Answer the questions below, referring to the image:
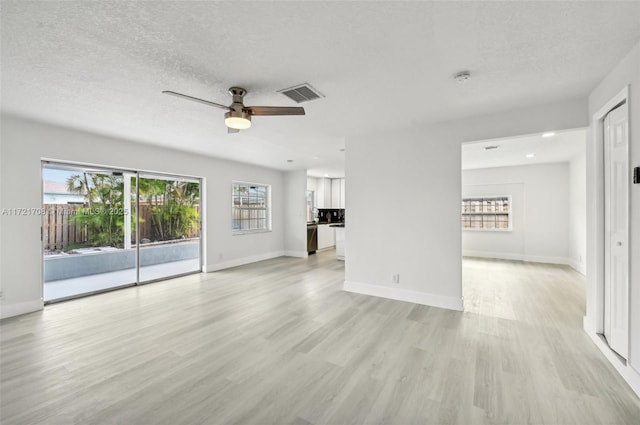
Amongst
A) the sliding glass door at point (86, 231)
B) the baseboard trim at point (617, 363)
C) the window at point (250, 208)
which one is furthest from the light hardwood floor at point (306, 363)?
the window at point (250, 208)

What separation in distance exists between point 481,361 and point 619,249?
1.52 meters

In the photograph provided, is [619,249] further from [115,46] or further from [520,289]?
[115,46]

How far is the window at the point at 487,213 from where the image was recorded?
7112 millimetres

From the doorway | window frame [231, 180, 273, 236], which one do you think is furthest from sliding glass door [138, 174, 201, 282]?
window frame [231, 180, 273, 236]

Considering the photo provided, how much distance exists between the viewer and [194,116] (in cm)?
333

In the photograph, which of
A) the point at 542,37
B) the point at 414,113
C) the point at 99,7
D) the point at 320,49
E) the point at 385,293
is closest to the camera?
the point at 99,7

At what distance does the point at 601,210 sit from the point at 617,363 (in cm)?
135

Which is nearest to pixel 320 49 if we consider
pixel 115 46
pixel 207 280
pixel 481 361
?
pixel 115 46

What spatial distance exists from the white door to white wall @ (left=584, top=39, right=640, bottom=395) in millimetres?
65

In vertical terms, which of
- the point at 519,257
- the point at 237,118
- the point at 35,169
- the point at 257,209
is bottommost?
the point at 519,257

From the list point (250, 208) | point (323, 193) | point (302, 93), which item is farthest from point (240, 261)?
point (302, 93)

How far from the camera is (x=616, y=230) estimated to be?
2303 millimetres

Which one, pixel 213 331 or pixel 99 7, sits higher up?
pixel 99 7

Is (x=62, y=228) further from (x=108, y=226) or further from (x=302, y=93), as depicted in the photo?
(x=302, y=93)
